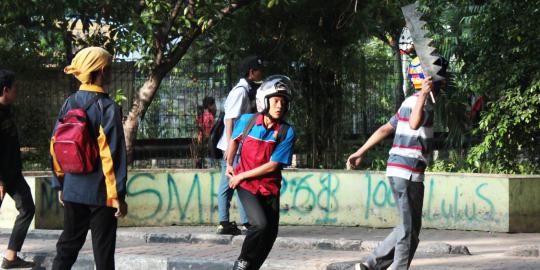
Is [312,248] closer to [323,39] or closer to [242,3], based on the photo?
[242,3]

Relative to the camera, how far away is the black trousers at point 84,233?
618cm

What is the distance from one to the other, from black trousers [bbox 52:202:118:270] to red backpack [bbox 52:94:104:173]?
0.83 feet

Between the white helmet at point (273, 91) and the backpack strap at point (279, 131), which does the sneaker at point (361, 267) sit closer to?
the backpack strap at point (279, 131)

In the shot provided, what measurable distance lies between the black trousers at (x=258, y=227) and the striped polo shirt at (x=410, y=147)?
829mm

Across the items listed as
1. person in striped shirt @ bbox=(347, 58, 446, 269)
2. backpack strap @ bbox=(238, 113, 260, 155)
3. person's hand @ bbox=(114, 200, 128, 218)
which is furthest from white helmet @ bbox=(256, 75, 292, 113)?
person's hand @ bbox=(114, 200, 128, 218)

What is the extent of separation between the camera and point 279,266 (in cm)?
826

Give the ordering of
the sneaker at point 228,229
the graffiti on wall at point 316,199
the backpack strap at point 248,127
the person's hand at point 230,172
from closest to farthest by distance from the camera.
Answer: the backpack strap at point 248,127 < the person's hand at point 230,172 < the sneaker at point 228,229 < the graffiti on wall at point 316,199

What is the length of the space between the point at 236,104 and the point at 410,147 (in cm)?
298

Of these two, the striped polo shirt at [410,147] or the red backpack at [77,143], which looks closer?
the red backpack at [77,143]

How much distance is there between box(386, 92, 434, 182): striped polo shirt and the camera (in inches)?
→ 273

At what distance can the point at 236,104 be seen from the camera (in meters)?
9.68

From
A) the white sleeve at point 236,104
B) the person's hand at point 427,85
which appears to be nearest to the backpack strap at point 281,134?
the person's hand at point 427,85

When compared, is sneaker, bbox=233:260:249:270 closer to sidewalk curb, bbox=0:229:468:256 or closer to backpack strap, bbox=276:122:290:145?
backpack strap, bbox=276:122:290:145

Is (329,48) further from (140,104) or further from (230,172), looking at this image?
(230,172)
